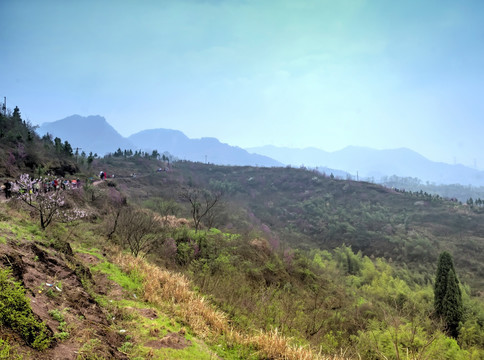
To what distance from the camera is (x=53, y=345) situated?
309cm

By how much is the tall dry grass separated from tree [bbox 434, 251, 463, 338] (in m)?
11.8

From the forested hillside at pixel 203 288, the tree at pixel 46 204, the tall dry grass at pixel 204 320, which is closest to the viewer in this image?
the forested hillside at pixel 203 288

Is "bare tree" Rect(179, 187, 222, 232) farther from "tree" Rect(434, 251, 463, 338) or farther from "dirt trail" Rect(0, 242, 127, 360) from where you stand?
"tree" Rect(434, 251, 463, 338)

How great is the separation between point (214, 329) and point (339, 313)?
856 centimetres

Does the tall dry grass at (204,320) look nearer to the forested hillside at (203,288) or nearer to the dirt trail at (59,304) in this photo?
the forested hillside at (203,288)

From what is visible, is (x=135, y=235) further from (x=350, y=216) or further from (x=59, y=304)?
(x=350, y=216)

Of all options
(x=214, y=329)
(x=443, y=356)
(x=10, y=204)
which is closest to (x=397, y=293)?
(x=443, y=356)

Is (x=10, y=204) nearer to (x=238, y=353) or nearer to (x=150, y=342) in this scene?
(x=150, y=342)

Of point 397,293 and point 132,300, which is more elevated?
point 132,300

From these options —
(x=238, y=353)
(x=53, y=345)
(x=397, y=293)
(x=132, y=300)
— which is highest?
(x=53, y=345)

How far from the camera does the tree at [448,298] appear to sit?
13250 millimetres

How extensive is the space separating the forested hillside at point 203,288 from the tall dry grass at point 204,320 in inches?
1.2

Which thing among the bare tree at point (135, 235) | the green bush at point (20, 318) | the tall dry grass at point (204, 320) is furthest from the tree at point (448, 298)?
the green bush at point (20, 318)

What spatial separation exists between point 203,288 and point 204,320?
2755 mm
